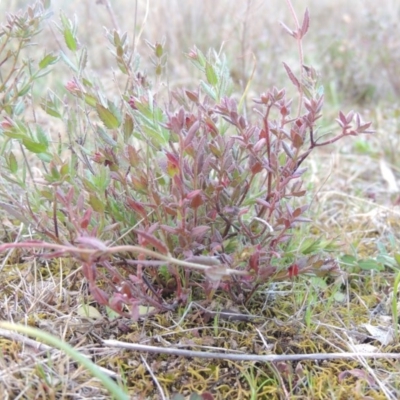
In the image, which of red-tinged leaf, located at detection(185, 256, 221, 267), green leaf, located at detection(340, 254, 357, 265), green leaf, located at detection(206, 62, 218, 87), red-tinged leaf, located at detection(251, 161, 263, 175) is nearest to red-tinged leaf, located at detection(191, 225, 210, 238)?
red-tinged leaf, located at detection(185, 256, 221, 267)

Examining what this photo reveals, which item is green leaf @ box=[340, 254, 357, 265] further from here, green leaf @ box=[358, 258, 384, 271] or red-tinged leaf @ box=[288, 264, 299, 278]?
red-tinged leaf @ box=[288, 264, 299, 278]

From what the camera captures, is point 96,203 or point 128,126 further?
point 128,126

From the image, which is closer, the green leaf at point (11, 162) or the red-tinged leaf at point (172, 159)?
the red-tinged leaf at point (172, 159)

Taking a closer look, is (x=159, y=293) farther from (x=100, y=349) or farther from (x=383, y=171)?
(x=383, y=171)

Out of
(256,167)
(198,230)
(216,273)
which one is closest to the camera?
(216,273)

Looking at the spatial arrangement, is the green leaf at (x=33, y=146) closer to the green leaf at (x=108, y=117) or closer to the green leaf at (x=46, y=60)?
the green leaf at (x=108, y=117)

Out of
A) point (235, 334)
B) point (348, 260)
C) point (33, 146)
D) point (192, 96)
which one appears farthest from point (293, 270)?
point (33, 146)

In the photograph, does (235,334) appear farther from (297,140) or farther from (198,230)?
(297,140)

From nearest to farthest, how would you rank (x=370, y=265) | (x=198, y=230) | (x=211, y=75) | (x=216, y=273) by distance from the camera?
(x=216, y=273) → (x=198, y=230) → (x=211, y=75) → (x=370, y=265)

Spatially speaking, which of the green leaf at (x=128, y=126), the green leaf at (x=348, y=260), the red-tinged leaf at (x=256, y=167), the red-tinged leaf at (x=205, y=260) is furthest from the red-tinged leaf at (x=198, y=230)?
the green leaf at (x=348, y=260)

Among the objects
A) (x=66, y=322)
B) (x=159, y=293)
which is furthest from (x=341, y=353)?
(x=66, y=322)
